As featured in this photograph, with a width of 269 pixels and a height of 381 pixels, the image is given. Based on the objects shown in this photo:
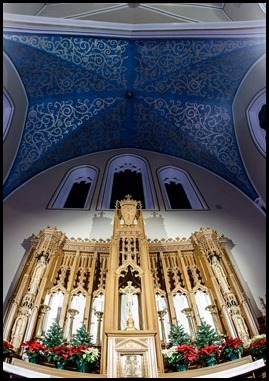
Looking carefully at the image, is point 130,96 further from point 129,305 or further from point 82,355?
point 82,355

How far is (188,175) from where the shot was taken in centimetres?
1136

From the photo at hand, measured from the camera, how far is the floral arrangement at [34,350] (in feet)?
17.3

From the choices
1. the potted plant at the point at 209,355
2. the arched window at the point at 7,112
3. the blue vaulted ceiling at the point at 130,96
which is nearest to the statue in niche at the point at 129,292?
the potted plant at the point at 209,355

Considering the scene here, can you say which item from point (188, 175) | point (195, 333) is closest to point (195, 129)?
point (188, 175)

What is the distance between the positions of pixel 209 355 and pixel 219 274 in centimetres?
192

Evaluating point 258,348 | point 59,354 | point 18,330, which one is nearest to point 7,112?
point 18,330

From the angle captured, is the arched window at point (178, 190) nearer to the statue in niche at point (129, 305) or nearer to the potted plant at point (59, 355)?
the statue in niche at point (129, 305)

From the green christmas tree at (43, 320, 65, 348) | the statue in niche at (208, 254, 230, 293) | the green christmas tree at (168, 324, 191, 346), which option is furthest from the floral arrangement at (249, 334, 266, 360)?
the green christmas tree at (43, 320, 65, 348)

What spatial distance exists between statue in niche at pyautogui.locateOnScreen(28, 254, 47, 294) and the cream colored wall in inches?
23.1

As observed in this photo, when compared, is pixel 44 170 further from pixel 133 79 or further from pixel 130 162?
pixel 133 79

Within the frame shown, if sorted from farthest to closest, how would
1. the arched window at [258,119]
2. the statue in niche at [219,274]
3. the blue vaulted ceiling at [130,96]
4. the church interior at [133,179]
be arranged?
1. the arched window at [258,119]
2. the blue vaulted ceiling at [130,96]
3. the statue in niche at [219,274]
4. the church interior at [133,179]

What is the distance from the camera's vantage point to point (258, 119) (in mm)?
9773

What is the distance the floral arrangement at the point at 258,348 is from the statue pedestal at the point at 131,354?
1429mm

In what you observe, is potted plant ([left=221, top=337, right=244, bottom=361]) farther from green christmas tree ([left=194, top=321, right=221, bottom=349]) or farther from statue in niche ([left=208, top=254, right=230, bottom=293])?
statue in niche ([left=208, top=254, right=230, bottom=293])
